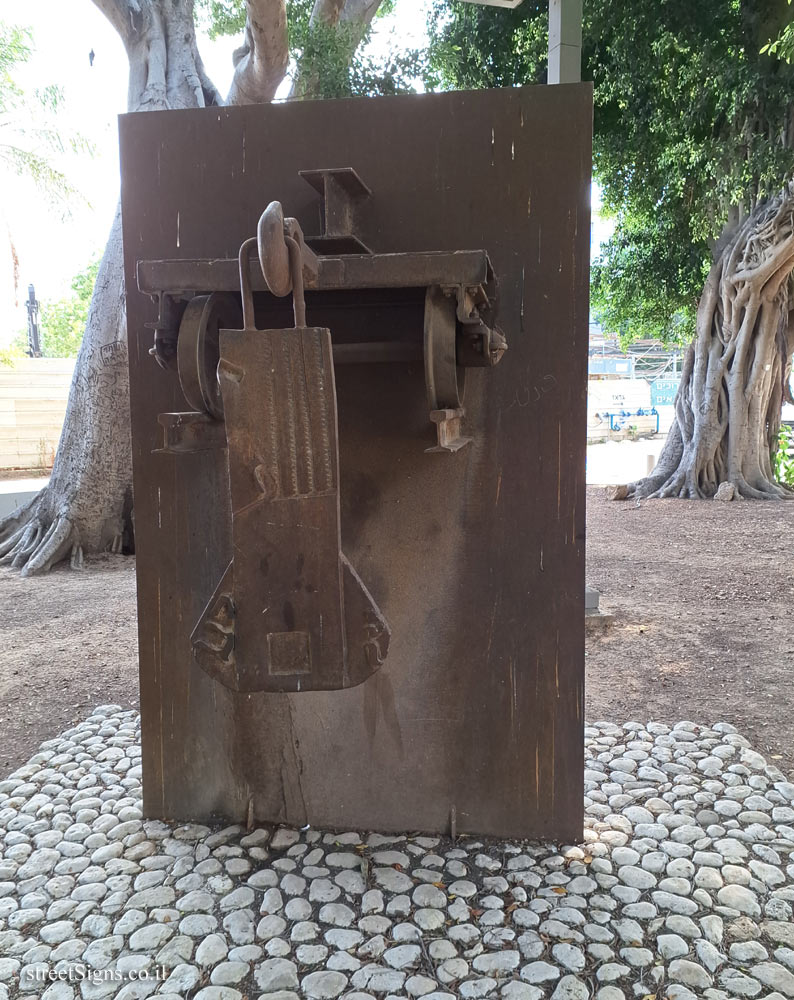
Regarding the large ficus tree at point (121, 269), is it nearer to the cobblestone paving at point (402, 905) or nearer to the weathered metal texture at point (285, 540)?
the cobblestone paving at point (402, 905)

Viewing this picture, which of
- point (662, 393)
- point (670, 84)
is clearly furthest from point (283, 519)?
point (662, 393)

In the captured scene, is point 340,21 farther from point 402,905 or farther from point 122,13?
point 402,905

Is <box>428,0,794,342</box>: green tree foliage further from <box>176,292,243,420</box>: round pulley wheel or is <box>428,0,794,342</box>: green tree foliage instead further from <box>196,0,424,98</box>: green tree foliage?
<box>176,292,243,420</box>: round pulley wheel

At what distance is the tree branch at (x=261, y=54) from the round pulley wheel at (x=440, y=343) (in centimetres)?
527

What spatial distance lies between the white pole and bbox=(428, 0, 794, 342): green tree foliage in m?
4.13

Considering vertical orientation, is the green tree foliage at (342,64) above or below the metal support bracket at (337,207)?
above

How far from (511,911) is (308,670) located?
94 cm

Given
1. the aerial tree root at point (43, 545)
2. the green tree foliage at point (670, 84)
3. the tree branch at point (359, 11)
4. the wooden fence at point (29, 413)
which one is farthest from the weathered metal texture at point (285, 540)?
the wooden fence at point (29, 413)

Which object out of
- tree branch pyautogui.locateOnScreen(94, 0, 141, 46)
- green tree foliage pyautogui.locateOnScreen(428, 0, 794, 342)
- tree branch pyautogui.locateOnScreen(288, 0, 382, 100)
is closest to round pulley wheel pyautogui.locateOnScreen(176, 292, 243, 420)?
tree branch pyautogui.locateOnScreen(288, 0, 382, 100)

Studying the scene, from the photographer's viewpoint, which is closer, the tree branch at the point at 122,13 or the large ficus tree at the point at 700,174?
the tree branch at the point at 122,13

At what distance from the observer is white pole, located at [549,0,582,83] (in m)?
4.10

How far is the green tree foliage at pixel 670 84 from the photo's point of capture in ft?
→ 27.5

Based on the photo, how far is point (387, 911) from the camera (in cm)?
206

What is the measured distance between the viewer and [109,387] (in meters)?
7.41
